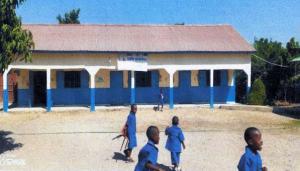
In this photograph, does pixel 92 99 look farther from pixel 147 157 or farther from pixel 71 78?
pixel 147 157

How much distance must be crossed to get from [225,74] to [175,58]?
3.70 meters

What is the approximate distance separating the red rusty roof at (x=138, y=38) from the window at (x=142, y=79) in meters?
1.92

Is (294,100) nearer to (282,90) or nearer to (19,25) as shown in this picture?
(282,90)

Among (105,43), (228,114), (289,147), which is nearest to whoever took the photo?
(289,147)

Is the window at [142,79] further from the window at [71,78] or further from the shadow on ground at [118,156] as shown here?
the shadow on ground at [118,156]

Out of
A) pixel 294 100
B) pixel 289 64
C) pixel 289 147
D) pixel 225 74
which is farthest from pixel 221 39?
pixel 289 147

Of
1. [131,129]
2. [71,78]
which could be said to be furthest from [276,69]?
[131,129]

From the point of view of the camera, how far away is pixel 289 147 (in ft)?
48.3

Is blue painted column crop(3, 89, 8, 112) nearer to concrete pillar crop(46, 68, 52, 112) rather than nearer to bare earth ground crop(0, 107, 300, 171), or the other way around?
bare earth ground crop(0, 107, 300, 171)

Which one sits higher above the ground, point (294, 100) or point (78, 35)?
point (78, 35)

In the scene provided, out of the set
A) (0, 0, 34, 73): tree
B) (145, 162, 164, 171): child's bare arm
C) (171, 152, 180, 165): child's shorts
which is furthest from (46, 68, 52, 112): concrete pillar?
(145, 162, 164, 171): child's bare arm

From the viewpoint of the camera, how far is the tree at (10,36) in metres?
12.5

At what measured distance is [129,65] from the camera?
24.8 metres

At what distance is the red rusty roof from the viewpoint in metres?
24.8
